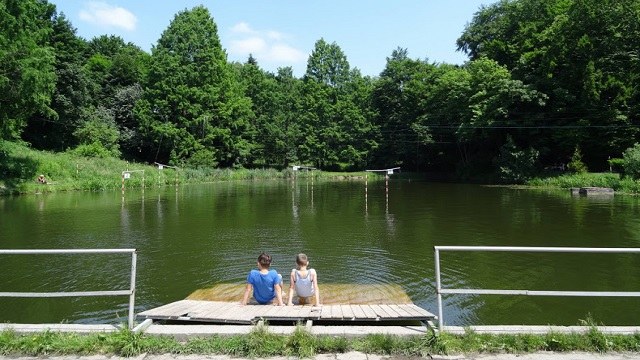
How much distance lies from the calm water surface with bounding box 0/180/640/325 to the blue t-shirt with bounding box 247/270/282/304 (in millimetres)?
2662

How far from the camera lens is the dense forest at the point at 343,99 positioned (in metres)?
41.3

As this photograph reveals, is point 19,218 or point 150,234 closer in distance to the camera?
point 150,234

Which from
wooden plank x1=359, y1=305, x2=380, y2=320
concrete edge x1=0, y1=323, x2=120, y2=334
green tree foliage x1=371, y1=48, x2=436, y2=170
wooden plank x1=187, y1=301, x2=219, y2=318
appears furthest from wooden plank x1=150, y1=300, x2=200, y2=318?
green tree foliage x1=371, y1=48, x2=436, y2=170

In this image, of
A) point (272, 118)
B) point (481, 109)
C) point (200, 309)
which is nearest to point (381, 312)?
point (200, 309)

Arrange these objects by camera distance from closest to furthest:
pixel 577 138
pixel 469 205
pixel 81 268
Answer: pixel 81 268 → pixel 469 205 → pixel 577 138

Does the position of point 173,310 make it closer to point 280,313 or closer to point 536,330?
point 280,313

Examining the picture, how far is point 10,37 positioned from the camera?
3250cm

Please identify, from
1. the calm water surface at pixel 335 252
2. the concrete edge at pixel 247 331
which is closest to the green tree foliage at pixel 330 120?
the calm water surface at pixel 335 252

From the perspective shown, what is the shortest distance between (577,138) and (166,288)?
43272 millimetres

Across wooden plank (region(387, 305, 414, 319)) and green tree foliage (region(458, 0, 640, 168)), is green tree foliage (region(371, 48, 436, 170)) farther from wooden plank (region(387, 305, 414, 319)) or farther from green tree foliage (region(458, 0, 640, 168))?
wooden plank (region(387, 305, 414, 319))

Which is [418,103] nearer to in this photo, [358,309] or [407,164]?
[407,164]

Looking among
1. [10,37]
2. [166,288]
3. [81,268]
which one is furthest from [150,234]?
[10,37]

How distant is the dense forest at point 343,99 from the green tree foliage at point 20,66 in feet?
0.33

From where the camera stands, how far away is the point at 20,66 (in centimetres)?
3142
